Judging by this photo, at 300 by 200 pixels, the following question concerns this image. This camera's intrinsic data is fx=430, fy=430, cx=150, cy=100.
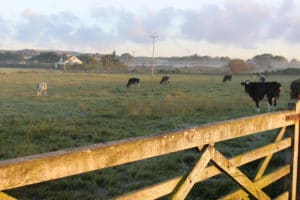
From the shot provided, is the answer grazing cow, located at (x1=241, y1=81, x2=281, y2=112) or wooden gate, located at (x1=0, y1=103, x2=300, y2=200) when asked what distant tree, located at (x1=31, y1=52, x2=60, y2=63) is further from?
wooden gate, located at (x1=0, y1=103, x2=300, y2=200)

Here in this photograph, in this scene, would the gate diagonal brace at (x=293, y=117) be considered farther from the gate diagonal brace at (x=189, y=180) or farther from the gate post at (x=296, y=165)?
the gate diagonal brace at (x=189, y=180)

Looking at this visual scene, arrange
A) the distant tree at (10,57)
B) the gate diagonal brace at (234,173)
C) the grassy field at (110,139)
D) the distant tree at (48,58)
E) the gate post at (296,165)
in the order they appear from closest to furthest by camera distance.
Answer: the gate diagonal brace at (234,173) → the gate post at (296,165) → the grassy field at (110,139) → the distant tree at (48,58) → the distant tree at (10,57)

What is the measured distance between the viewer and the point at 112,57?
113 metres

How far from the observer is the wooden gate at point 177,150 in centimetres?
230

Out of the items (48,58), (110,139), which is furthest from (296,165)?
(48,58)

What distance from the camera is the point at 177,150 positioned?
10.4 feet

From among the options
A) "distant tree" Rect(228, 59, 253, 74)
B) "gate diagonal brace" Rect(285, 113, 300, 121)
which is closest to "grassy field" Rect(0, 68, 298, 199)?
"gate diagonal brace" Rect(285, 113, 300, 121)

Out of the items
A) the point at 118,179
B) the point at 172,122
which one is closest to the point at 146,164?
the point at 118,179

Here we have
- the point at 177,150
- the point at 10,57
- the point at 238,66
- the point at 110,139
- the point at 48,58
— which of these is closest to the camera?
the point at 177,150

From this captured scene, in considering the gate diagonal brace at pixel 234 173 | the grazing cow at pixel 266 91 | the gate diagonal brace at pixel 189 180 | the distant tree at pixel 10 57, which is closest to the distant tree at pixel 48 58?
the distant tree at pixel 10 57

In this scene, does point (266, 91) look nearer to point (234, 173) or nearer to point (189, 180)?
point (234, 173)

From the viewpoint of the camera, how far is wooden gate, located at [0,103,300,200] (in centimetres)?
230

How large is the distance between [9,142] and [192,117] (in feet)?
23.3

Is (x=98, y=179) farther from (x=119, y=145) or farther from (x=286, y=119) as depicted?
(x=119, y=145)
